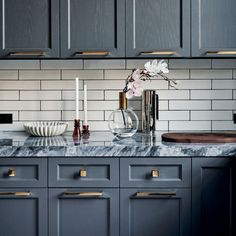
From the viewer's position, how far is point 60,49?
2582 mm

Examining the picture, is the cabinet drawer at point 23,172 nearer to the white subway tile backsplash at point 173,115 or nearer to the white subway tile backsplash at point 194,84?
the white subway tile backsplash at point 173,115

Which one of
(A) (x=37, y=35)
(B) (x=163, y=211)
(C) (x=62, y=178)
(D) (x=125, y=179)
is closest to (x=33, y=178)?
(C) (x=62, y=178)

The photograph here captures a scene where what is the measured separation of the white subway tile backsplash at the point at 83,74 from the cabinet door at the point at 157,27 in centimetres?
43

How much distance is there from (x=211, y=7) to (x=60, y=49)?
0.96 m

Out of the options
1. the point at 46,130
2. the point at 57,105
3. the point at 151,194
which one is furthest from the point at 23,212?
the point at 57,105

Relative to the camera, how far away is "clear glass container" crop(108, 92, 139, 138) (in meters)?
2.59

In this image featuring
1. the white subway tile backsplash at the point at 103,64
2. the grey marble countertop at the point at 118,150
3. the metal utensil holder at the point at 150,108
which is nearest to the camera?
the grey marble countertop at the point at 118,150

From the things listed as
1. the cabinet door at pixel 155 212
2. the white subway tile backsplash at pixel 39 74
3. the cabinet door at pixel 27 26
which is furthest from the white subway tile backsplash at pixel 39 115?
the cabinet door at pixel 155 212

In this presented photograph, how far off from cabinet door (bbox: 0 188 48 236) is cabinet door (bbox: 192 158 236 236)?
2.65 ft

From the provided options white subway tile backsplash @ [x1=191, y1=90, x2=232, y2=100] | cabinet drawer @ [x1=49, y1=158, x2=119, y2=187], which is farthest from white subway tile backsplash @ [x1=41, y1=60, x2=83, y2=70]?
cabinet drawer @ [x1=49, y1=158, x2=119, y2=187]

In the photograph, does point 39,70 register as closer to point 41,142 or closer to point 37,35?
point 37,35

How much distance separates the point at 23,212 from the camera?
7.30ft

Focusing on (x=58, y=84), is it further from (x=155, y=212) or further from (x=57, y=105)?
(x=155, y=212)

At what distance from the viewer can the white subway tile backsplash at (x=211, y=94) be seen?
116 inches
